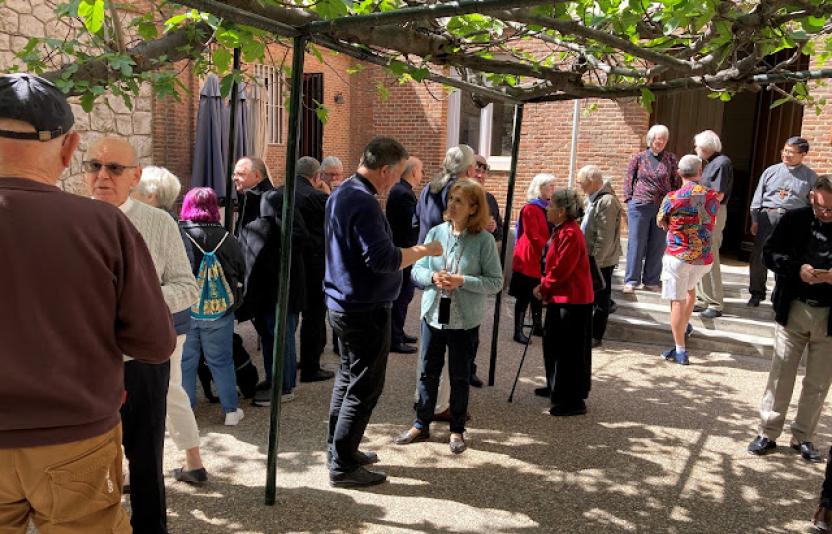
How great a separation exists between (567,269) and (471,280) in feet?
3.62

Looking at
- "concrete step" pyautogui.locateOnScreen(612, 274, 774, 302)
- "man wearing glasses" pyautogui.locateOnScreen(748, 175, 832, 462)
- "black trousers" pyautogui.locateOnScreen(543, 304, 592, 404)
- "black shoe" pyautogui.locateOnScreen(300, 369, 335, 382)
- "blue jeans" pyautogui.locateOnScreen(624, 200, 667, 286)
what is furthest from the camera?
"concrete step" pyautogui.locateOnScreen(612, 274, 774, 302)

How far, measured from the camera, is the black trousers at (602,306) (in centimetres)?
708

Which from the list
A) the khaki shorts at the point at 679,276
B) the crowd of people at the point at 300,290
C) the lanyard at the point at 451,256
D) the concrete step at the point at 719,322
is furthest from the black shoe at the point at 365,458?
the concrete step at the point at 719,322

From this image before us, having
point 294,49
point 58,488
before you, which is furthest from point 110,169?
point 58,488

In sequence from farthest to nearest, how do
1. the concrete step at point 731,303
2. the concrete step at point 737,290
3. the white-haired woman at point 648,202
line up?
the concrete step at point 737,290
the white-haired woman at point 648,202
the concrete step at point 731,303

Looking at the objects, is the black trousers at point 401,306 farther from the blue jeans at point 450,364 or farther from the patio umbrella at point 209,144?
the patio umbrella at point 209,144

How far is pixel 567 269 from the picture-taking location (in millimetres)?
5109

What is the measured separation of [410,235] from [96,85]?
11.3ft

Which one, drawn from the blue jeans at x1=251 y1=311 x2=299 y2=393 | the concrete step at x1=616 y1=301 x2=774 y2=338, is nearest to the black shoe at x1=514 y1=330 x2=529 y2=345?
the concrete step at x1=616 y1=301 x2=774 y2=338

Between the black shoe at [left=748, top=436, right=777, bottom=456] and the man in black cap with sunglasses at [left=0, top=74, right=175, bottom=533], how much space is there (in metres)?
4.28

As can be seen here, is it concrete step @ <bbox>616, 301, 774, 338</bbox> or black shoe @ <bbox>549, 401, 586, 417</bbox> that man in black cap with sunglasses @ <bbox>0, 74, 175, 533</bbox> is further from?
concrete step @ <bbox>616, 301, 774, 338</bbox>

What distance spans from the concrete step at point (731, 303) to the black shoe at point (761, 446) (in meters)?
3.53

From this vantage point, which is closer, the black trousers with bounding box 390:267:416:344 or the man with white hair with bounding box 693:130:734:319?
the black trousers with bounding box 390:267:416:344

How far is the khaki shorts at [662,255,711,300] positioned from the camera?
6555 mm
